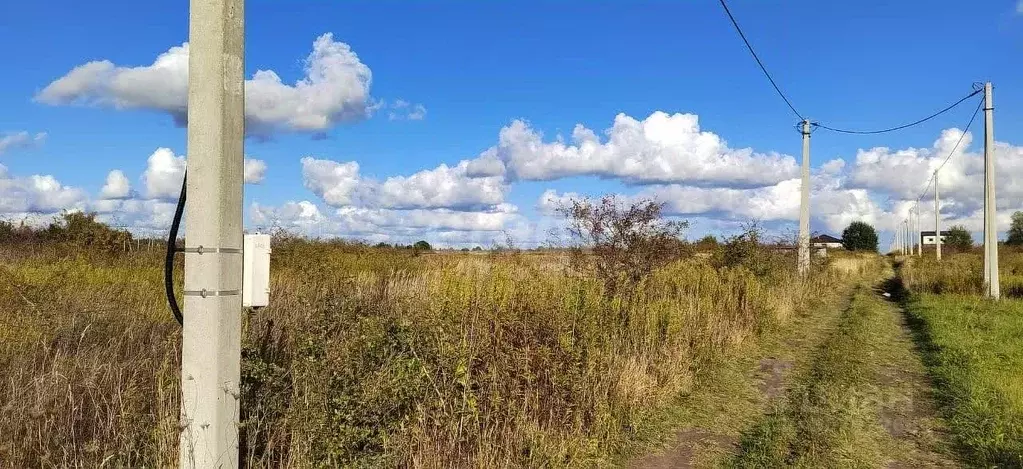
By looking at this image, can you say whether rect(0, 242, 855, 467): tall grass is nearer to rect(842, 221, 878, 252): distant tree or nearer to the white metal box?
the white metal box

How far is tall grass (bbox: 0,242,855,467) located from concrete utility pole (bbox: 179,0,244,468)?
0.43 meters

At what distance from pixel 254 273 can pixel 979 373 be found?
28.1 ft

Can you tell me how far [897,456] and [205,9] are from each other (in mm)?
5898

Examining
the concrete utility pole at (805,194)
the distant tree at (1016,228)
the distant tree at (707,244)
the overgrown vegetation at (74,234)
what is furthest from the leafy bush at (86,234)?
the distant tree at (1016,228)

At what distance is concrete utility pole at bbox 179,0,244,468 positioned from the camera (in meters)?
3.02

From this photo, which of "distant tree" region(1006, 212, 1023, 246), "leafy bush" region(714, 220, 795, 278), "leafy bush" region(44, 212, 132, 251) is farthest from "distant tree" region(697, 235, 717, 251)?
"distant tree" region(1006, 212, 1023, 246)

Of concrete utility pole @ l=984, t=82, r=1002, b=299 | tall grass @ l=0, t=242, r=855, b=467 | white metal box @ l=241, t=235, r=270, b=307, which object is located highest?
concrete utility pole @ l=984, t=82, r=1002, b=299

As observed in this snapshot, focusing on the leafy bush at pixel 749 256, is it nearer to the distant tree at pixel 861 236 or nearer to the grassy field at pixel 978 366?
the grassy field at pixel 978 366

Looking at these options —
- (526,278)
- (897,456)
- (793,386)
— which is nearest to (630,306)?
(526,278)

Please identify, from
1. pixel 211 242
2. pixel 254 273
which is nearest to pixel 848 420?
pixel 254 273

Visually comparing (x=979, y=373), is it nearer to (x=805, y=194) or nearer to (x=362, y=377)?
(x=362, y=377)

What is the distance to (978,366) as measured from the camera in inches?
338

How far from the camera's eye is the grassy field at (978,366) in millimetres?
5715

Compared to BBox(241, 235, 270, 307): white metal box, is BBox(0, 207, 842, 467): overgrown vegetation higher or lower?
lower
